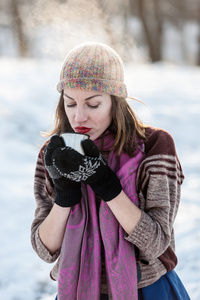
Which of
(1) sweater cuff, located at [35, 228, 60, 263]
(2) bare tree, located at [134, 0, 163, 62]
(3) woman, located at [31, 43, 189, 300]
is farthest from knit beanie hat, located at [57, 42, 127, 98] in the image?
(2) bare tree, located at [134, 0, 163, 62]

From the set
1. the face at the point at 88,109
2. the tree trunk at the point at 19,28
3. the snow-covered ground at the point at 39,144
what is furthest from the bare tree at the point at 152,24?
the face at the point at 88,109

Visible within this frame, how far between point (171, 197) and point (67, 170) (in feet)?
1.33

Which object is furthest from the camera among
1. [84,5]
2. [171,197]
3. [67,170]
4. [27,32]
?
[27,32]

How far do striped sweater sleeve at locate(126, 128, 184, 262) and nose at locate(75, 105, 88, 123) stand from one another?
263mm

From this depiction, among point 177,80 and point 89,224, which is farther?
point 177,80

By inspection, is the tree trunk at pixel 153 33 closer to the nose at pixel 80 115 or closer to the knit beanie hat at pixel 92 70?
the knit beanie hat at pixel 92 70

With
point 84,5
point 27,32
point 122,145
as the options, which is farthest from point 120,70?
point 27,32

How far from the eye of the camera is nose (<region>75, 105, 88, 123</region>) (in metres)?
1.29

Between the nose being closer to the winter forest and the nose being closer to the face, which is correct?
the face

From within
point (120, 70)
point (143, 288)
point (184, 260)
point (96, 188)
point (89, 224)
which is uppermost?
point (120, 70)

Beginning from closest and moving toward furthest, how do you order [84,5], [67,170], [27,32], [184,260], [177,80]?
[67,170]
[184,260]
[84,5]
[177,80]
[27,32]

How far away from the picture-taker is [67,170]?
45.7 inches

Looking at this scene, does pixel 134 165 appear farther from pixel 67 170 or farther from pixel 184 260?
A: pixel 184 260

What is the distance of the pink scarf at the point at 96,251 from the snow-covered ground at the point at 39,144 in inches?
23.5
